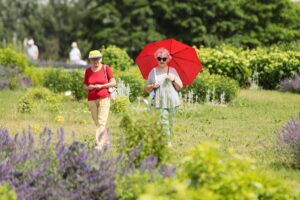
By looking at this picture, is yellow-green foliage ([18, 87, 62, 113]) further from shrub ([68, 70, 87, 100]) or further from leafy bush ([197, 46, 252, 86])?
leafy bush ([197, 46, 252, 86])

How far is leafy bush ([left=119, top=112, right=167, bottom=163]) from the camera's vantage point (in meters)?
6.94

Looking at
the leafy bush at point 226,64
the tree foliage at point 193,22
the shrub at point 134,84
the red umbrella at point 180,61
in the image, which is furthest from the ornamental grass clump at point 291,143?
the tree foliage at point 193,22

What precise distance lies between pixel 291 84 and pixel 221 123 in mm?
8158

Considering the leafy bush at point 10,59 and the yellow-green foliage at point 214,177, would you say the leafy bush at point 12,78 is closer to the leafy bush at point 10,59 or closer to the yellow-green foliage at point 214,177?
the leafy bush at point 10,59

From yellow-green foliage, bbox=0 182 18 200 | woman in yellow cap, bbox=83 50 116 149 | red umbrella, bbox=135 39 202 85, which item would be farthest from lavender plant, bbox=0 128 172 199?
red umbrella, bbox=135 39 202 85

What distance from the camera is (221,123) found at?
46.2 feet

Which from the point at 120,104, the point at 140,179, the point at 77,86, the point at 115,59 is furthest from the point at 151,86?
the point at 115,59

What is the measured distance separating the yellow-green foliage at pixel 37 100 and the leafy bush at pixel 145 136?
27.4ft

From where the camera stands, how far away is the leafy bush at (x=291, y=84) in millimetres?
21438

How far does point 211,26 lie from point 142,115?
4124 cm

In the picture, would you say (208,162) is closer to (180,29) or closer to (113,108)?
(113,108)

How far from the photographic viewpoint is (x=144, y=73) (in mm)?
11789

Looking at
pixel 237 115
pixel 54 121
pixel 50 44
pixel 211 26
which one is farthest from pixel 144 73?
pixel 50 44

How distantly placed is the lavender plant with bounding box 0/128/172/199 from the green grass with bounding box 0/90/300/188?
2405mm
